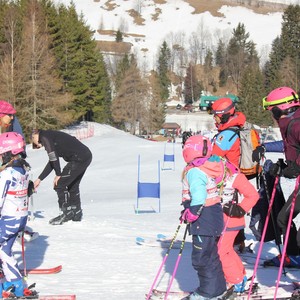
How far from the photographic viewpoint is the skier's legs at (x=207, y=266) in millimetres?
4383

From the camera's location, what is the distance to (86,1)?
5556 inches

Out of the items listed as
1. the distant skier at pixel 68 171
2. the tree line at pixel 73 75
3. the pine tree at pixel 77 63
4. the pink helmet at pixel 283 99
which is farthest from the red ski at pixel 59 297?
the pine tree at pixel 77 63

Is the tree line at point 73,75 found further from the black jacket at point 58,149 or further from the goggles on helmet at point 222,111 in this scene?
the goggles on helmet at point 222,111

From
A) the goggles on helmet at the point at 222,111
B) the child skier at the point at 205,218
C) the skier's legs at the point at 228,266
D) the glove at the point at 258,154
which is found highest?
the goggles on helmet at the point at 222,111

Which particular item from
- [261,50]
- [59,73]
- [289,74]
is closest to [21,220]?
[59,73]

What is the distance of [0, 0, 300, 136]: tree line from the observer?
38.3 m

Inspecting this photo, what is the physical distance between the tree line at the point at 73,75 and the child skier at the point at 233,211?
3279 centimetres

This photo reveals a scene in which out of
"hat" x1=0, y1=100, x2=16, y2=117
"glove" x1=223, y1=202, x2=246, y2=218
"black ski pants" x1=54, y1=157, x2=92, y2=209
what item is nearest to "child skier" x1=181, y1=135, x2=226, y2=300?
"glove" x1=223, y1=202, x2=246, y2=218

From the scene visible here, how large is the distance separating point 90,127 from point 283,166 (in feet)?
142

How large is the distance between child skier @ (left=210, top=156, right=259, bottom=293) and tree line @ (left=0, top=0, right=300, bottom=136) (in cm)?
3279

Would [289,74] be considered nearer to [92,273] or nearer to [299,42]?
→ [299,42]

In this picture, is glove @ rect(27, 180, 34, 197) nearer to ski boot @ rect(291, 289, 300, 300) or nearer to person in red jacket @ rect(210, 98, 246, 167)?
person in red jacket @ rect(210, 98, 246, 167)

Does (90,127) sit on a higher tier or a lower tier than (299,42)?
lower

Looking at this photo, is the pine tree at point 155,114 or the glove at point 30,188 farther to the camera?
the pine tree at point 155,114
